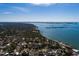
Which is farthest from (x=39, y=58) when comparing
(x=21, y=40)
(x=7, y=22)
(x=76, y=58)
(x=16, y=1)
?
(x=16, y=1)

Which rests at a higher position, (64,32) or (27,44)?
(64,32)

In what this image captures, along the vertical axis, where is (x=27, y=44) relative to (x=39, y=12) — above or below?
below

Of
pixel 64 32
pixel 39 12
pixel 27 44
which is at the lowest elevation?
pixel 27 44

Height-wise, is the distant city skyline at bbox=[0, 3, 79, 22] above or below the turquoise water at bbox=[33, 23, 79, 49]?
above
